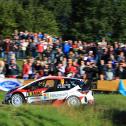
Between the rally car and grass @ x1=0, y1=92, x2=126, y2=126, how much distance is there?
1.86 metres

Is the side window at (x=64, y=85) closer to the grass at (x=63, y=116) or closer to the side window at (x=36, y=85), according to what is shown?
the side window at (x=36, y=85)

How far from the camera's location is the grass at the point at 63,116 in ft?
63.2

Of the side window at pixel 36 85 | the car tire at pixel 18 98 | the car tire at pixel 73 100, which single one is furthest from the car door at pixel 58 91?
the car tire at pixel 18 98

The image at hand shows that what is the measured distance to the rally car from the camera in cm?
2306

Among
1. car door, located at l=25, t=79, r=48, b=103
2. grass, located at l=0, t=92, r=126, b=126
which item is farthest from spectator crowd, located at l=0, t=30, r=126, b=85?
grass, located at l=0, t=92, r=126, b=126

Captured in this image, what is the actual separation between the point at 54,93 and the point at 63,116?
12.2 feet

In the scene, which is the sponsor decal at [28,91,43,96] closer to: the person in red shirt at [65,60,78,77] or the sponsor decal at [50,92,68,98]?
the sponsor decal at [50,92,68,98]

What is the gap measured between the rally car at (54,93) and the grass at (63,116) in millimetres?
1858

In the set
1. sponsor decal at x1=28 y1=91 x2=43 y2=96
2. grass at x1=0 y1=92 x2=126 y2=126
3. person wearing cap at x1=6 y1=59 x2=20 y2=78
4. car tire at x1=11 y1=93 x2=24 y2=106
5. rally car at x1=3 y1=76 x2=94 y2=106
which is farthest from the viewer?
person wearing cap at x1=6 y1=59 x2=20 y2=78

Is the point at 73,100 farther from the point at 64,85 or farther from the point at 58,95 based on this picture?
the point at 64,85

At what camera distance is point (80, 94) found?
23.1 meters

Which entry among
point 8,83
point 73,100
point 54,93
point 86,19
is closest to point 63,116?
point 73,100

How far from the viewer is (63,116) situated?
64.9 feet

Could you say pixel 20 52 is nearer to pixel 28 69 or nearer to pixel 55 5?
pixel 28 69
